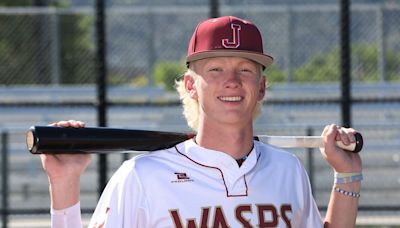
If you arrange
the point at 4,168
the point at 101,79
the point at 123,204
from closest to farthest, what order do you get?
the point at 123,204 → the point at 101,79 → the point at 4,168

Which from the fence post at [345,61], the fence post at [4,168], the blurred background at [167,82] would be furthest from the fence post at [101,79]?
the fence post at [345,61]

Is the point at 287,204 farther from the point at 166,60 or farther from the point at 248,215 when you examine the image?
the point at 166,60

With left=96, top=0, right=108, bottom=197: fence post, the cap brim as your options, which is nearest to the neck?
the cap brim

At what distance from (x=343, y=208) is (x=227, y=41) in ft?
2.28

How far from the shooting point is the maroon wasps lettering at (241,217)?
2.89 metres

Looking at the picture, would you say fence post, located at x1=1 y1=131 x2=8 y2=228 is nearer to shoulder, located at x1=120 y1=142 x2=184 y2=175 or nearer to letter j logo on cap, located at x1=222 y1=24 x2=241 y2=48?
shoulder, located at x1=120 y1=142 x2=184 y2=175

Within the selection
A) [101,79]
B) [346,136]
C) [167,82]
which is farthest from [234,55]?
[167,82]

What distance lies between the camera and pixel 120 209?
2.88m

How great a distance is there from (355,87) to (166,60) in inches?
115

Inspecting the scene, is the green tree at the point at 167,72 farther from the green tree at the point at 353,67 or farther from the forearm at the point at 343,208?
the forearm at the point at 343,208

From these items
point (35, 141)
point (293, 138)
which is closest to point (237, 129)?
point (293, 138)

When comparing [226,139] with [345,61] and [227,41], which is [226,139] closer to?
[227,41]

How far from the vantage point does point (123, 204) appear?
9.46 ft

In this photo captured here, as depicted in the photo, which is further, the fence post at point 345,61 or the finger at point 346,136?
the fence post at point 345,61
